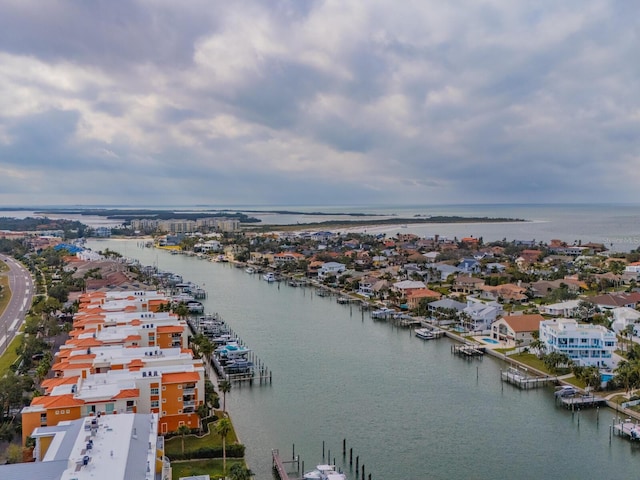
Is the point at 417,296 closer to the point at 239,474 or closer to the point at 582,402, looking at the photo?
the point at 582,402

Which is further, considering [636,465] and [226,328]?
[226,328]

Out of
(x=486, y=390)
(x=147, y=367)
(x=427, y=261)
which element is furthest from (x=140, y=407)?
(x=427, y=261)

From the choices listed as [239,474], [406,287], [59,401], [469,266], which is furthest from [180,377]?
[469,266]

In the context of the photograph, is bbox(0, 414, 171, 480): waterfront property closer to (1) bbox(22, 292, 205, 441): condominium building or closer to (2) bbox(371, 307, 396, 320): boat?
(1) bbox(22, 292, 205, 441): condominium building

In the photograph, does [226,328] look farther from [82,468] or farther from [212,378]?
[82,468]

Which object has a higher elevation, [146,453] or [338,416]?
[146,453]

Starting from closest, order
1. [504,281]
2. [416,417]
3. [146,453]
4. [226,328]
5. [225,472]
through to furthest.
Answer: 1. [146,453]
2. [225,472]
3. [416,417]
4. [226,328]
5. [504,281]
